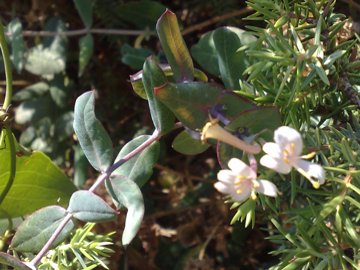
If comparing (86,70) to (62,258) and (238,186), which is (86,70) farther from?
(238,186)

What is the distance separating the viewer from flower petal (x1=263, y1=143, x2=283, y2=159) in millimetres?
581

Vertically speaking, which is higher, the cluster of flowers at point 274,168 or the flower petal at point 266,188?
the cluster of flowers at point 274,168

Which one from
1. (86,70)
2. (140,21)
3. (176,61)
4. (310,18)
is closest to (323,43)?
(310,18)

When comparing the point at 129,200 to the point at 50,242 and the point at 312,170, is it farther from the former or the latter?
the point at 312,170

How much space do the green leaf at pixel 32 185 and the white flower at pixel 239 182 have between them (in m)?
0.38

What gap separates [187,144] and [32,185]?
0.28 m

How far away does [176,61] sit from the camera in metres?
0.75

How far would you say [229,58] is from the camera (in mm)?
887

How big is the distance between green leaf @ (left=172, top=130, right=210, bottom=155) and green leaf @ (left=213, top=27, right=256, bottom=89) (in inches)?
4.9

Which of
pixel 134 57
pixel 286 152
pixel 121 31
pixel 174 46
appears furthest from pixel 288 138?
pixel 121 31

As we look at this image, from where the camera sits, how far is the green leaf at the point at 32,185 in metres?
0.93

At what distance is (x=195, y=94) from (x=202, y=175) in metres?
0.70

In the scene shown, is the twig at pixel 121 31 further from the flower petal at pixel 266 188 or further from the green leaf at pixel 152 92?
the flower petal at pixel 266 188

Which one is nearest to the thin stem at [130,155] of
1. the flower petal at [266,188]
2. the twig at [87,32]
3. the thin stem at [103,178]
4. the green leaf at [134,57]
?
the thin stem at [103,178]
